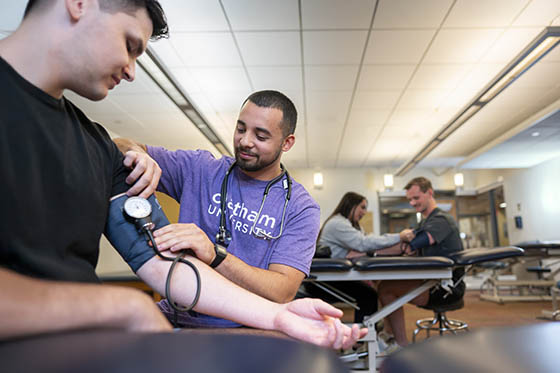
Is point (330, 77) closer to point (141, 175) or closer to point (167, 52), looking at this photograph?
point (167, 52)

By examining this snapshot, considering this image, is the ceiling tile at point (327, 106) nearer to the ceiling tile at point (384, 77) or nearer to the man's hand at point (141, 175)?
the ceiling tile at point (384, 77)

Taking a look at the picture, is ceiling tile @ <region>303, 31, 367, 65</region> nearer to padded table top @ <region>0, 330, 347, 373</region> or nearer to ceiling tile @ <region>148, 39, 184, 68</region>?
ceiling tile @ <region>148, 39, 184, 68</region>

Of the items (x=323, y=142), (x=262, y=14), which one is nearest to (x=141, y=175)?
(x=262, y=14)

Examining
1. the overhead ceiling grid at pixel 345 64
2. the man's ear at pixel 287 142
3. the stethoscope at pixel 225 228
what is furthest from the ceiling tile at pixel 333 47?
the stethoscope at pixel 225 228

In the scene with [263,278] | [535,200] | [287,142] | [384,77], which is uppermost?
[384,77]

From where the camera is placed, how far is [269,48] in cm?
400

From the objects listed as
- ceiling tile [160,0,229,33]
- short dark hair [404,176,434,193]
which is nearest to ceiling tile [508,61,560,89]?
short dark hair [404,176,434,193]

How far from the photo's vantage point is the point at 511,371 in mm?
258

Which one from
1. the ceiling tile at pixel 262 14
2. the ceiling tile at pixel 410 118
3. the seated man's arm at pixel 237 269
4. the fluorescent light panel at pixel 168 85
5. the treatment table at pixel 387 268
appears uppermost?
the ceiling tile at pixel 262 14

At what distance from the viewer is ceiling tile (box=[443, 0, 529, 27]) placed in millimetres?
3279

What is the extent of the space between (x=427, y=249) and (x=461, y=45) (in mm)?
2091

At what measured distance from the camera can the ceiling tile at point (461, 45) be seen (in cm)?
372

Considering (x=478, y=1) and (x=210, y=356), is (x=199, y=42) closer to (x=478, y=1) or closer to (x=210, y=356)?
(x=478, y=1)

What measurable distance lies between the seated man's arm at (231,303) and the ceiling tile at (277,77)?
389 centimetres
